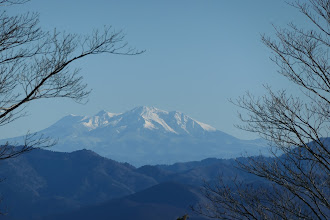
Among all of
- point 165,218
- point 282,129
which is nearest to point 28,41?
point 282,129

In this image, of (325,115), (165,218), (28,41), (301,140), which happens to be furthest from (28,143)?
(165,218)

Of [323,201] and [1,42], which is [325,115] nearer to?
[323,201]

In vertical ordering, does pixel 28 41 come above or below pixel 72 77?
above

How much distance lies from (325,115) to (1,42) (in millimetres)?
6669

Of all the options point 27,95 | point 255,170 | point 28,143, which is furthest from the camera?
point 255,170

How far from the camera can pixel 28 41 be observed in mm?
9250

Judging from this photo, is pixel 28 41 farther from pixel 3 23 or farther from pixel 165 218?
pixel 165 218

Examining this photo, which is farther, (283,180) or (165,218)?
(165,218)

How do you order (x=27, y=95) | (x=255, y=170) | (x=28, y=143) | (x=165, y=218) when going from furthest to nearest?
(x=165, y=218)
(x=255, y=170)
(x=28, y=143)
(x=27, y=95)

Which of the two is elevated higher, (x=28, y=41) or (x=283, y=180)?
(x=28, y=41)

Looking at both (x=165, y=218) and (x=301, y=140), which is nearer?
(x=301, y=140)

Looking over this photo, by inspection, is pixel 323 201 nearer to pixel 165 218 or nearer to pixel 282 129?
pixel 282 129

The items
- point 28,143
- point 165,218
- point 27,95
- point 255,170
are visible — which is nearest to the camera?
point 27,95

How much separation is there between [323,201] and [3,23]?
23.6 feet
